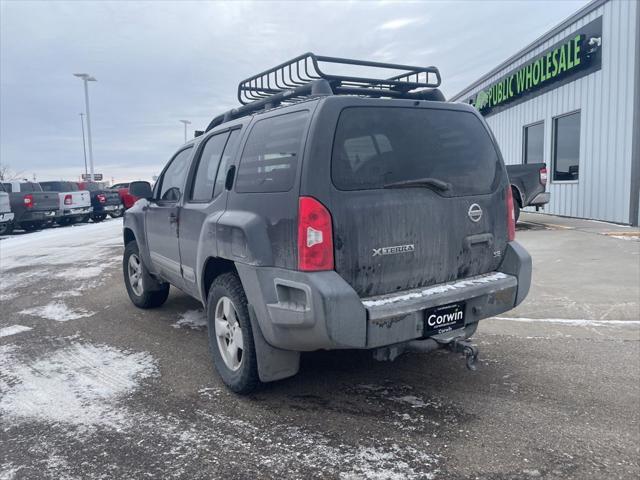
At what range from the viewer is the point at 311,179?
9.70 ft

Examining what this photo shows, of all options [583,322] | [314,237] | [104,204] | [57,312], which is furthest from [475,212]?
[104,204]

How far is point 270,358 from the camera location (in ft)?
10.9

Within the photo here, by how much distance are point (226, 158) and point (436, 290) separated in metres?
1.88

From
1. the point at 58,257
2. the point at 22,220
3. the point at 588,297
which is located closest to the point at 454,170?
the point at 588,297

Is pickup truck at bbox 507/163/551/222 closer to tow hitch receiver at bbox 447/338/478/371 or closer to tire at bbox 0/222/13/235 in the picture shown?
tow hitch receiver at bbox 447/338/478/371

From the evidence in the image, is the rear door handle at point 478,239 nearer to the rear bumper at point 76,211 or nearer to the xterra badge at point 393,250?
the xterra badge at point 393,250

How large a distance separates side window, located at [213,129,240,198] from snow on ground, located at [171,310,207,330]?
1.92 meters

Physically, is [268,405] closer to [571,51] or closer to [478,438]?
[478,438]

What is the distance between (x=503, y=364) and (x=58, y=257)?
9.80 meters

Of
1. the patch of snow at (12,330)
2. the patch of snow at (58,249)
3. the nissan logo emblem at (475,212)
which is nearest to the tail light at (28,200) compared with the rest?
the patch of snow at (58,249)

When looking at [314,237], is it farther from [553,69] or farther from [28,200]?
[28,200]

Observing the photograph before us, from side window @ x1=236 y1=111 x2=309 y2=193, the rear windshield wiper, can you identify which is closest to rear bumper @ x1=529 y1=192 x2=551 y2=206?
the rear windshield wiper

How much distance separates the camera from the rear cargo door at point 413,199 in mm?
3037

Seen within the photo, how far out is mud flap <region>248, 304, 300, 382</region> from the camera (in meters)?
3.29
